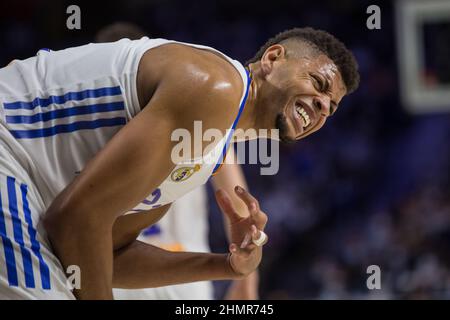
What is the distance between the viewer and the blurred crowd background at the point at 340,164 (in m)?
7.48

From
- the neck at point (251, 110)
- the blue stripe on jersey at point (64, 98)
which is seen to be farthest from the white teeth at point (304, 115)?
the blue stripe on jersey at point (64, 98)

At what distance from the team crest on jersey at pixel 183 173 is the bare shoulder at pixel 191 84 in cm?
22

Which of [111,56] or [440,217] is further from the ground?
[111,56]

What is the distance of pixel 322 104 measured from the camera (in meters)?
2.61

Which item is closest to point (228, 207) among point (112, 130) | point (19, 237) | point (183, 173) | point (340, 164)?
point (183, 173)

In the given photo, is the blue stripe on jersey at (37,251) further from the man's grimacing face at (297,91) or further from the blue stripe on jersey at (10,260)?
the man's grimacing face at (297,91)

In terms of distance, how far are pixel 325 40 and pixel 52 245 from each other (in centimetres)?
120

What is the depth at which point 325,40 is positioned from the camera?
268cm

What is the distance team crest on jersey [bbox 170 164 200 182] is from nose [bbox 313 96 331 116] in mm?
482

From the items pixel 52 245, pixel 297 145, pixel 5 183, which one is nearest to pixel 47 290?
pixel 52 245

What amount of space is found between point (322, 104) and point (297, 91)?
11 cm

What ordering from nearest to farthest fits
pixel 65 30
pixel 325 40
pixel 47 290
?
pixel 47 290
pixel 325 40
pixel 65 30
